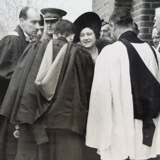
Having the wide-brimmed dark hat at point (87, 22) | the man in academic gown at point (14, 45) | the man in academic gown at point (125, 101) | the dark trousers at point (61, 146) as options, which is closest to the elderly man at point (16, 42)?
the man in academic gown at point (14, 45)

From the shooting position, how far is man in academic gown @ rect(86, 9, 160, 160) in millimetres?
1938

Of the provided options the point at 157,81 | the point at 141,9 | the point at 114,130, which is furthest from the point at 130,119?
the point at 141,9

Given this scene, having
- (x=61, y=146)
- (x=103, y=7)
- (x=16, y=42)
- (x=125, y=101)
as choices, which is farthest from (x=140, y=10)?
(x=61, y=146)

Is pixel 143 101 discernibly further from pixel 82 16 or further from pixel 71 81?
pixel 82 16

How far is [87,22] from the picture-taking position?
263 cm

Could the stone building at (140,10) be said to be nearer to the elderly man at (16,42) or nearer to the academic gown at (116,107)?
the elderly man at (16,42)

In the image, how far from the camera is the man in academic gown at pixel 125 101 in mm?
1938

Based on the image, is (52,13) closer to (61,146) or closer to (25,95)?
(25,95)

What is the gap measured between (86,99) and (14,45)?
37.9 inches

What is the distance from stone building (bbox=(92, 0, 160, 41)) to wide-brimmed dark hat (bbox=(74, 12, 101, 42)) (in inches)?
5.5

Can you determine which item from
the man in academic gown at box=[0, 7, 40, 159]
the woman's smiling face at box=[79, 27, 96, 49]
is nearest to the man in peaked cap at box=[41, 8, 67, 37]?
the man in academic gown at box=[0, 7, 40, 159]

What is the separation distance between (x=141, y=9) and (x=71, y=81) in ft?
4.79

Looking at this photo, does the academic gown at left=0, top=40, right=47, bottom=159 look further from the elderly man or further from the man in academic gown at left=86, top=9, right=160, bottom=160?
the man in academic gown at left=86, top=9, right=160, bottom=160

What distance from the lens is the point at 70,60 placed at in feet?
6.68
